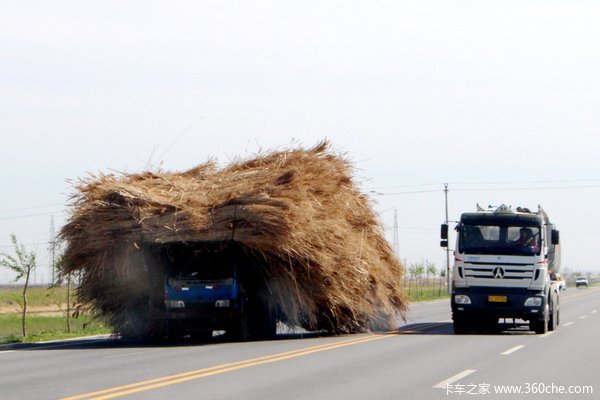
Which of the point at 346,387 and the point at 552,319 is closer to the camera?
the point at 346,387

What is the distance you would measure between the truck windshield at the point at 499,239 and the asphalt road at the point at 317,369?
2.43 metres

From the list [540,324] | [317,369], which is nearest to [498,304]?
[540,324]

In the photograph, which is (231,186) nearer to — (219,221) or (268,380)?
(219,221)

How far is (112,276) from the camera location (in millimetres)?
23516

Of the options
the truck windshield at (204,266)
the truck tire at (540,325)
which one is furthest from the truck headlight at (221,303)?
the truck tire at (540,325)

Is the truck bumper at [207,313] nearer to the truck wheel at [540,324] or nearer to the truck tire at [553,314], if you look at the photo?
the truck wheel at [540,324]

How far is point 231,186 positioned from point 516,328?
1003 cm

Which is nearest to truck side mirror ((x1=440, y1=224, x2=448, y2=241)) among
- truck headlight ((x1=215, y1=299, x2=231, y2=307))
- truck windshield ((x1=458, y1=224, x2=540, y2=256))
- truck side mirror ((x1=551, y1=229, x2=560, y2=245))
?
truck windshield ((x1=458, y1=224, x2=540, y2=256))

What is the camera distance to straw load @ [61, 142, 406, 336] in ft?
74.7

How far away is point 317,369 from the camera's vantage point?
611 inches

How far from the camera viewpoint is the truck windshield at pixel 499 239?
25219 mm

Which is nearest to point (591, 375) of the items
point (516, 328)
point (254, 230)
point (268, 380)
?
point (268, 380)

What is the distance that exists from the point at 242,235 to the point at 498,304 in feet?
22.8

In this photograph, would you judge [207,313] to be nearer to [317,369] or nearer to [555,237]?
[317,369]
